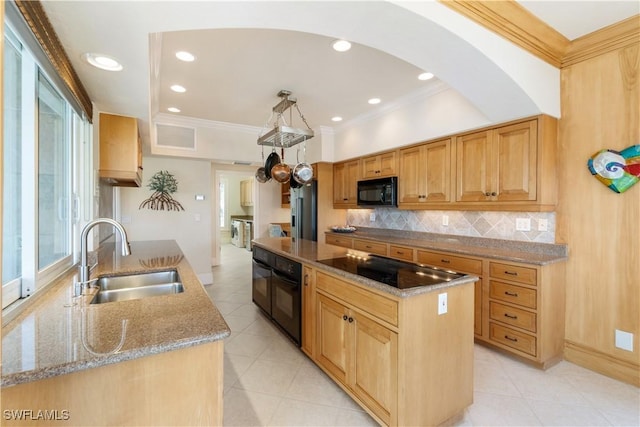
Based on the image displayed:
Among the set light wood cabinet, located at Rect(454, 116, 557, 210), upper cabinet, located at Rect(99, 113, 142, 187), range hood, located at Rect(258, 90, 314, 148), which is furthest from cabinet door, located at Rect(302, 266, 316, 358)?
light wood cabinet, located at Rect(454, 116, 557, 210)

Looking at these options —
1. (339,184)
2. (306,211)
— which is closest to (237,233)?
(306,211)

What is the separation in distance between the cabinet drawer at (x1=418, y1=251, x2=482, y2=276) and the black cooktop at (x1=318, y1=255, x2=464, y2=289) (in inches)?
39.8

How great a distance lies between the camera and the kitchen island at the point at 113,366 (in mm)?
828

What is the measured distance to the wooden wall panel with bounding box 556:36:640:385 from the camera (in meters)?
2.21

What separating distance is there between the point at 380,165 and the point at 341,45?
6.48 feet

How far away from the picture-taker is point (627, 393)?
2.08 meters

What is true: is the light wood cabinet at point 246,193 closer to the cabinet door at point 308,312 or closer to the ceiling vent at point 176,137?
the ceiling vent at point 176,137

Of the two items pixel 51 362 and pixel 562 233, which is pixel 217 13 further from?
pixel 562 233

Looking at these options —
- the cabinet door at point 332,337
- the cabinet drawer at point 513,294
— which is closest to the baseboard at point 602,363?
the cabinet drawer at point 513,294

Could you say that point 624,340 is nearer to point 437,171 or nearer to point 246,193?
point 437,171

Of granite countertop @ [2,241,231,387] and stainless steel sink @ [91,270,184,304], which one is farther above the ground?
granite countertop @ [2,241,231,387]

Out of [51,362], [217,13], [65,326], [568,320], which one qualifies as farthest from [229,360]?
[568,320]

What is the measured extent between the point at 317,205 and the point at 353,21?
3.41 m

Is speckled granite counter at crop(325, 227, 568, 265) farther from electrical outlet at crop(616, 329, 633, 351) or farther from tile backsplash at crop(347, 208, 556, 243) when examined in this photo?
electrical outlet at crop(616, 329, 633, 351)
